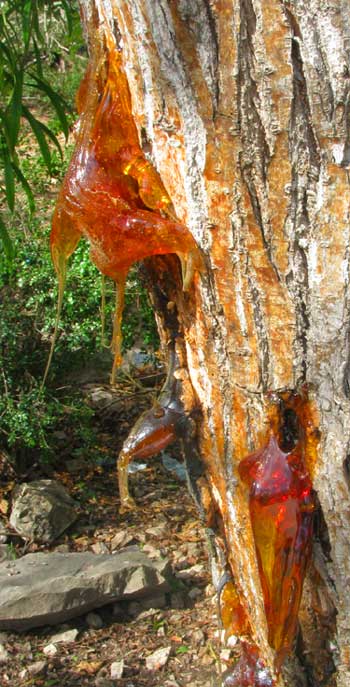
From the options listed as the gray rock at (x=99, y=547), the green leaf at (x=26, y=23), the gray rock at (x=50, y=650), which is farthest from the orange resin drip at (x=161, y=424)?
the green leaf at (x=26, y=23)

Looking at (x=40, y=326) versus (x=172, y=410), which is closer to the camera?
(x=172, y=410)

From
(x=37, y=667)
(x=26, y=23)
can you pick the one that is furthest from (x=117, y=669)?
(x=26, y=23)

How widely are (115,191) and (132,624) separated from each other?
66.6 inches

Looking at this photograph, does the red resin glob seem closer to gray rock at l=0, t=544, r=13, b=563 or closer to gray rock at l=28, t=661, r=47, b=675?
gray rock at l=28, t=661, r=47, b=675

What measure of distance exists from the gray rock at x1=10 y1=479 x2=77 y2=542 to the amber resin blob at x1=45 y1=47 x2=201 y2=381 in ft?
6.19

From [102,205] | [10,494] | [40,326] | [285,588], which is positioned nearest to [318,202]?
[102,205]

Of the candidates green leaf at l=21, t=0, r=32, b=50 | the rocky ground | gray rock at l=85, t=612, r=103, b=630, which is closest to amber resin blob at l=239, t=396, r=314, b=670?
the rocky ground

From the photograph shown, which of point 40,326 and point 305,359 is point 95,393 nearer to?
point 40,326

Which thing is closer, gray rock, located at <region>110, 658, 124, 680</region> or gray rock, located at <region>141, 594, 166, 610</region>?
gray rock, located at <region>110, 658, 124, 680</region>

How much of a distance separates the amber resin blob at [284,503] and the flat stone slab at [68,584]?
1310mm

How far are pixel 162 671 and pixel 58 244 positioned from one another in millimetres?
1430

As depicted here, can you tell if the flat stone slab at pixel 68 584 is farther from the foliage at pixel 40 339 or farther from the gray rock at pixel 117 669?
the foliage at pixel 40 339

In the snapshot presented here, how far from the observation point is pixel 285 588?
4.42 ft

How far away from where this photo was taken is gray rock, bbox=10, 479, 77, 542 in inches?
118
